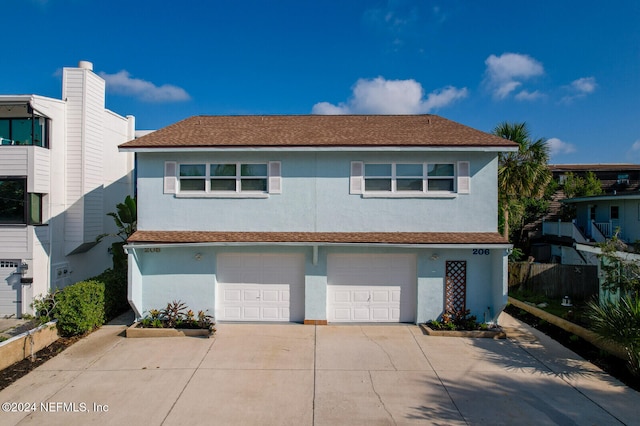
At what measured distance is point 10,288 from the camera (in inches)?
495

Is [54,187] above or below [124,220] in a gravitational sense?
above

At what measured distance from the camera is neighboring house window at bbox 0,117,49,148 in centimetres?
1317

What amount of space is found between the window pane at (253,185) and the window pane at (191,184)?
1320 millimetres

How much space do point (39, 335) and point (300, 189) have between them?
802 cm

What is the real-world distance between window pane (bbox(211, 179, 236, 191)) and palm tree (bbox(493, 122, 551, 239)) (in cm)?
1228

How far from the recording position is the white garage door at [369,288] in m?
11.2

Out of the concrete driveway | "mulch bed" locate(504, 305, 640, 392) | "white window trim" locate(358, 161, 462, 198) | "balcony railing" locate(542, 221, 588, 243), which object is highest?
"white window trim" locate(358, 161, 462, 198)

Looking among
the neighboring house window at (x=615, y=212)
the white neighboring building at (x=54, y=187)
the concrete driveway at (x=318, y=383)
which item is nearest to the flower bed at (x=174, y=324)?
the concrete driveway at (x=318, y=383)

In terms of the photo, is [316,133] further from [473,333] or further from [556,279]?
[556,279]

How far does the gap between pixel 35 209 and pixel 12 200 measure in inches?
29.1

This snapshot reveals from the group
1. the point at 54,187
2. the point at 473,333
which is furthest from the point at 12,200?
the point at 473,333

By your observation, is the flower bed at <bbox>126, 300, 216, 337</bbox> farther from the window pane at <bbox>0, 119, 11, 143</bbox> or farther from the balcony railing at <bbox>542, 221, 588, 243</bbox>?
the balcony railing at <bbox>542, 221, 588, 243</bbox>

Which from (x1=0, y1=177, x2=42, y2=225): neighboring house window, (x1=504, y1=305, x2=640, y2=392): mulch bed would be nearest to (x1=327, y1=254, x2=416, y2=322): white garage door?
(x1=504, y1=305, x2=640, y2=392): mulch bed

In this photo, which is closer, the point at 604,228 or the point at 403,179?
the point at 403,179
